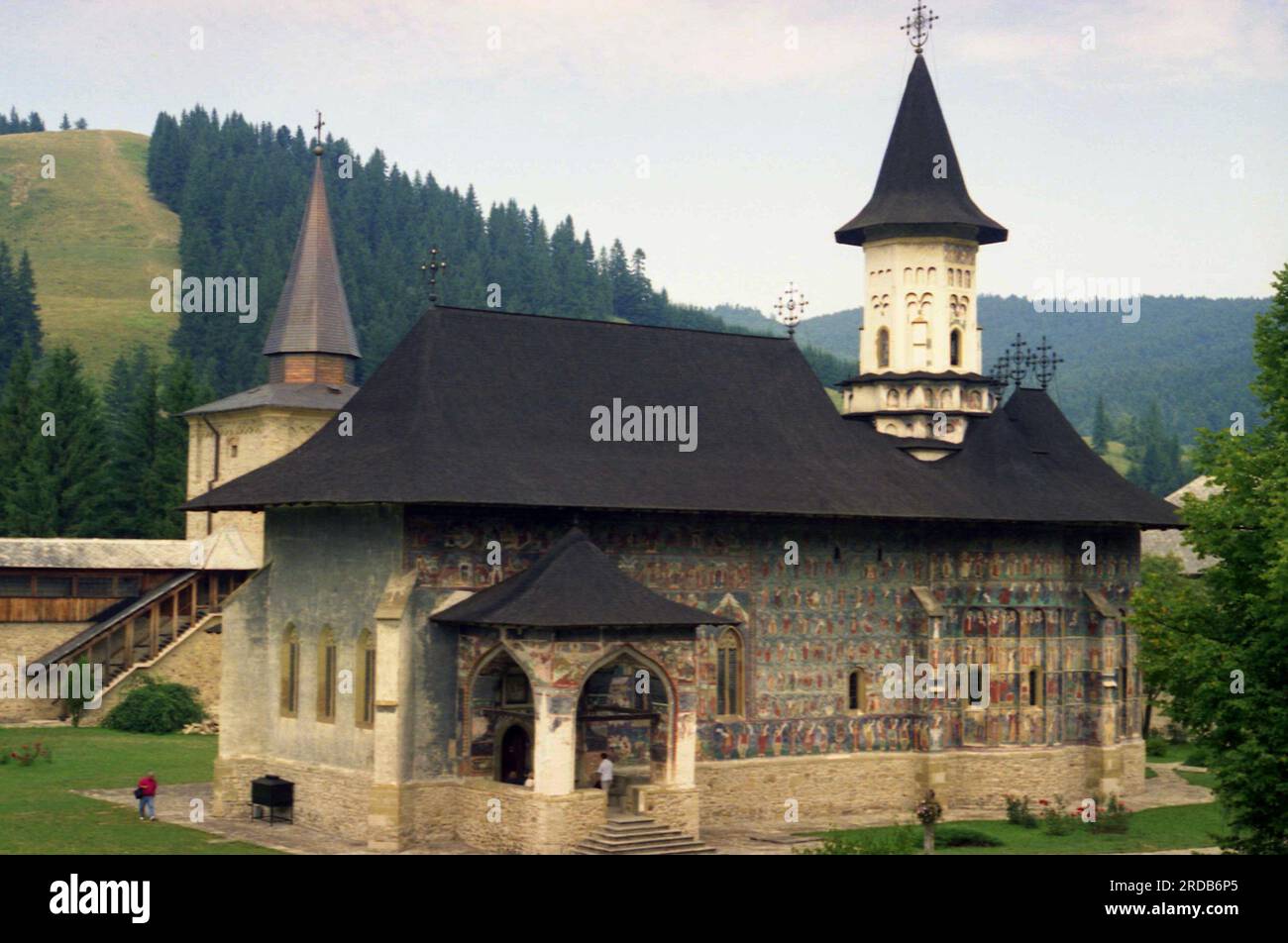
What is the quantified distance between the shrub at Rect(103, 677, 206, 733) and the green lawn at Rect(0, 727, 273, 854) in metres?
0.53

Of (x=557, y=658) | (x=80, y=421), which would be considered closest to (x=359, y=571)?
(x=557, y=658)

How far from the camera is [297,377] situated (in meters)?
72.5

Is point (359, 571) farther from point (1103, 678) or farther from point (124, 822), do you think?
point (1103, 678)

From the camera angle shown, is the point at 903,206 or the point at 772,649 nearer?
the point at 772,649

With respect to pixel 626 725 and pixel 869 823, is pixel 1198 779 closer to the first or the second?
pixel 869 823

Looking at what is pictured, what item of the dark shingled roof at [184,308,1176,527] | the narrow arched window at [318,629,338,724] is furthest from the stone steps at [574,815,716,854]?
the narrow arched window at [318,629,338,724]

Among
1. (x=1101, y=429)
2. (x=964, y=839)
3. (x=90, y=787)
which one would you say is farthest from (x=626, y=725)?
(x=1101, y=429)

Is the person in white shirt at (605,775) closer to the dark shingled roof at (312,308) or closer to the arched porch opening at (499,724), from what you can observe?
the arched porch opening at (499,724)

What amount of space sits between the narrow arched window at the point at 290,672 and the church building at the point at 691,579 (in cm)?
6

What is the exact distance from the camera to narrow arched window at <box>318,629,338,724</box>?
38.7m

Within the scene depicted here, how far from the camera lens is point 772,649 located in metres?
42.0

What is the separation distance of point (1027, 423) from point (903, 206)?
6.37 meters

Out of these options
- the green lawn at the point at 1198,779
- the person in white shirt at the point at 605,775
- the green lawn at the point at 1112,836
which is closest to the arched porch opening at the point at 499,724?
the person in white shirt at the point at 605,775

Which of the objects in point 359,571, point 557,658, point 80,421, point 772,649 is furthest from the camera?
point 80,421
